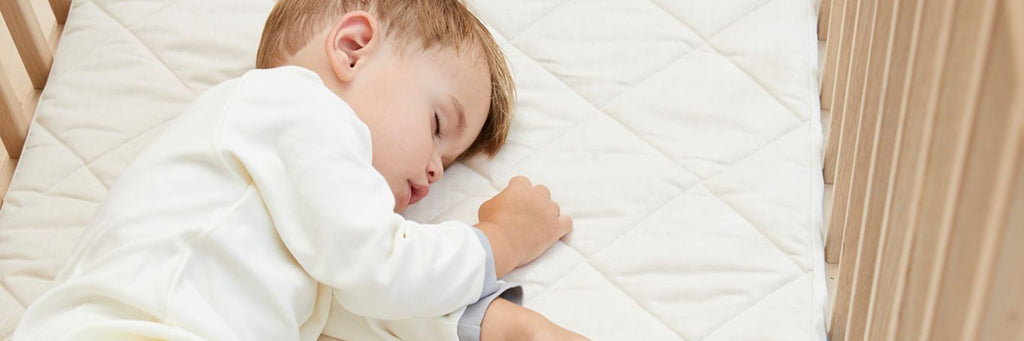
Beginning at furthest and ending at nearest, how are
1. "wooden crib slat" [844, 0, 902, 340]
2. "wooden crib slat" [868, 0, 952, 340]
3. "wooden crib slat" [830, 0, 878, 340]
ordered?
"wooden crib slat" [830, 0, 878, 340] < "wooden crib slat" [844, 0, 902, 340] < "wooden crib slat" [868, 0, 952, 340]

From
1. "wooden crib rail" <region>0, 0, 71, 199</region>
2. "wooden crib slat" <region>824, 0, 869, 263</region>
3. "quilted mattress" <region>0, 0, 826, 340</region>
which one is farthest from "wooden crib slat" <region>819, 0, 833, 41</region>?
"wooden crib rail" <region>0, 0, 71, 199</region>

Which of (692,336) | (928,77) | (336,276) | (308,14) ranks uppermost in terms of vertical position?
(928,77)

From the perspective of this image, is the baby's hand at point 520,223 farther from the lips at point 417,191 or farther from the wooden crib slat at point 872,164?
the wooden crib slat at point 872,164

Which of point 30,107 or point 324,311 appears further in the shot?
point 30,107

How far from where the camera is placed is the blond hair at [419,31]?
3.61 feet

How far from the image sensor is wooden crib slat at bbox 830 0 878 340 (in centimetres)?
87

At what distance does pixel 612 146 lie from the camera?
1.17 metres

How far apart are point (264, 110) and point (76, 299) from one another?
20 cm

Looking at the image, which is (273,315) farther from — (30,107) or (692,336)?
(30,107)

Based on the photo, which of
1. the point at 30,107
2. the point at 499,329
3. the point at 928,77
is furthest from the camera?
the point at 30,107

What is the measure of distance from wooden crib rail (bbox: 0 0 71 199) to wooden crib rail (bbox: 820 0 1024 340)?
32.8 inches

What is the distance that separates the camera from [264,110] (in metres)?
0.96

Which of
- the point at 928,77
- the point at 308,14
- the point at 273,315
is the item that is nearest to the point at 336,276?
the point at 273,315

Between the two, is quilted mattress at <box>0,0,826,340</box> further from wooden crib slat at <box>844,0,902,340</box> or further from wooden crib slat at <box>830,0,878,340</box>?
wooden crib slat at <box>844,0,902,340</box>
